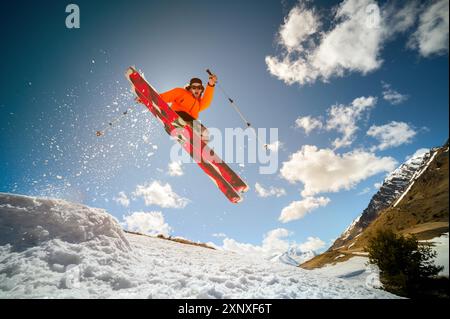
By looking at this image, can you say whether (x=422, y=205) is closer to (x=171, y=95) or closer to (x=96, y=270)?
(x=96, y=270)

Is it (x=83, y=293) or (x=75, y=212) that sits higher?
(x=75, y=212)

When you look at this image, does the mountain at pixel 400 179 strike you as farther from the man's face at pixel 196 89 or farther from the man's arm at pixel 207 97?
the man's face at pixel 196 89


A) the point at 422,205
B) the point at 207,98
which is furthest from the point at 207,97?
the point at 422,205

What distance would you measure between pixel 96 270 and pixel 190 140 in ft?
24.6

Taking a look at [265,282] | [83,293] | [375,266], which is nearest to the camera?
[83,293]

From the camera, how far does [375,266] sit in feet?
24.2

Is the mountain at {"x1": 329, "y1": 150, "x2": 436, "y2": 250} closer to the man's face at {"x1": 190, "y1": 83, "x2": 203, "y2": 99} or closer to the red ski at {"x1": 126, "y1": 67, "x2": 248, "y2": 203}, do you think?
the red ski at {"x1": 126, "y1": 67, "x2": 248, "y2": 203}

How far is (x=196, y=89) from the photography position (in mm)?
11602

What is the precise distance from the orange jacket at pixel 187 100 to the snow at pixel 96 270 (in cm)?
635
